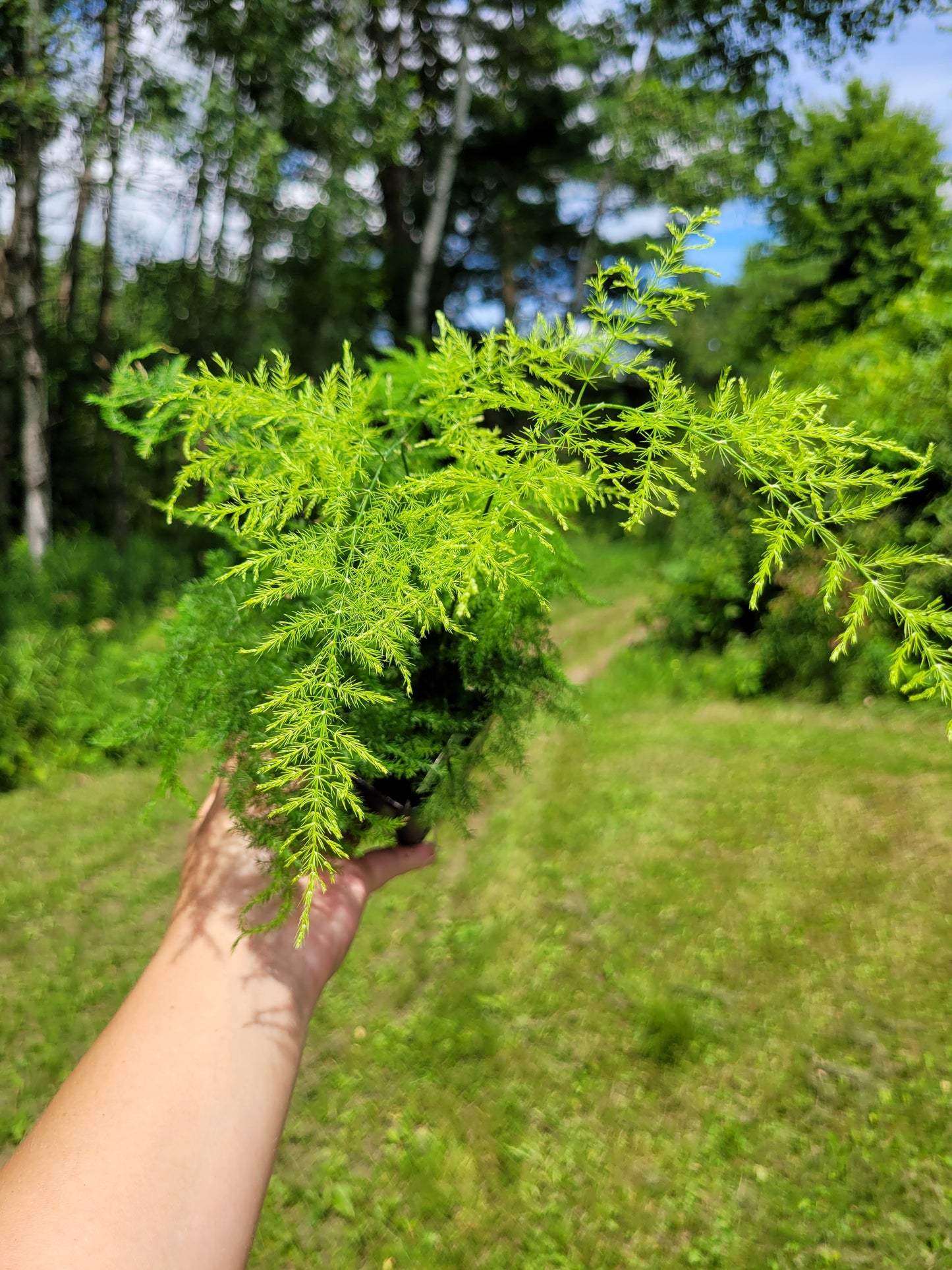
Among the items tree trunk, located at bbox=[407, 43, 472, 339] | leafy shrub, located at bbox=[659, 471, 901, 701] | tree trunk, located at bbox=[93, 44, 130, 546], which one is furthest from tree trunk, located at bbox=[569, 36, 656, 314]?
tree trunk, located at bbox=[93, 44, 130, 546]

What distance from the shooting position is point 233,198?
8422 millimetres

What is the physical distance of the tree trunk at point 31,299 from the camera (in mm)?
6059

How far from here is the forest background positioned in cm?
584

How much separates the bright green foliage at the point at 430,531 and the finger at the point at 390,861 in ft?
0.69

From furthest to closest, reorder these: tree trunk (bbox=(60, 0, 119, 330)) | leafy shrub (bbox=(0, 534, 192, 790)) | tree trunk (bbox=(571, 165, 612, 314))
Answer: tree trunk (bbox=(571, 165, 612, 314))
tree trunk (bbox=(60, 0, 119, 330))
leafy shrub (bbox=(0, 534, 192, 790))

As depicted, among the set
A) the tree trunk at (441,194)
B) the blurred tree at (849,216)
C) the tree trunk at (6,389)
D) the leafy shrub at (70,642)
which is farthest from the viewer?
the tree trunk at (441,194)

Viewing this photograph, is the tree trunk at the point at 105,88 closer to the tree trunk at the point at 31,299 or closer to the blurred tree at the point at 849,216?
the tree trunk at the point at 31,299

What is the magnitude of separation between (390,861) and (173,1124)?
2.47ft

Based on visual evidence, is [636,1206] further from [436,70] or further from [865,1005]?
[436,70]

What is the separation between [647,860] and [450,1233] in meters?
2.23

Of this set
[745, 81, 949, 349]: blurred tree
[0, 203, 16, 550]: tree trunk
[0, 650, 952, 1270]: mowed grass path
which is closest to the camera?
[0, 650, 952, 1270]: mowed grass path

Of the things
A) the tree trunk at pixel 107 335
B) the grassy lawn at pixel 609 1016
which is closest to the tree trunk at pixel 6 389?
the tree trunk at pixel 107 335

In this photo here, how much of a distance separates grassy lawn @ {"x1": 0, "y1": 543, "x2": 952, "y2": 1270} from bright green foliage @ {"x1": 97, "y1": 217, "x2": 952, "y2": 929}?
1703 mm

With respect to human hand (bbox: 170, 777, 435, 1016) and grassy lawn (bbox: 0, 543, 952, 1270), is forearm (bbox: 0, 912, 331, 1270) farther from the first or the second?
grassy lawn (bbox: 0, 543, 952, 1270)
